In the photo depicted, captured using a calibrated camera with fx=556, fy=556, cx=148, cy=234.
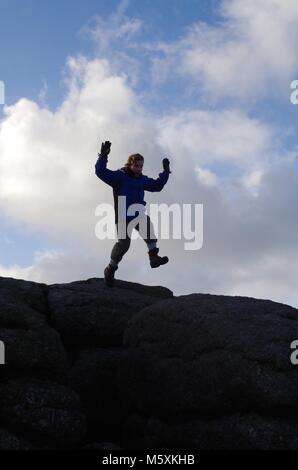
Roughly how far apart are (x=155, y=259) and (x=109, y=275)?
2.13 m

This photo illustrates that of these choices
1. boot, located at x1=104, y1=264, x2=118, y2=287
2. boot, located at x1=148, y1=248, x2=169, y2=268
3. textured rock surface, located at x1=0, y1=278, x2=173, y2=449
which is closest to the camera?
textured rock surface, located at x1=0, y1=278, x2=173, y2=449

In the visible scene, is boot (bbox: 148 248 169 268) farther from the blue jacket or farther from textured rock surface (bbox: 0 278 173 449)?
textured rock surface (bbox: 0 278 173 449)

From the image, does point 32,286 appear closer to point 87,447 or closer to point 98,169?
point 98,169

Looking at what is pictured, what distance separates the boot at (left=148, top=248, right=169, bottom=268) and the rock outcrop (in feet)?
9.59

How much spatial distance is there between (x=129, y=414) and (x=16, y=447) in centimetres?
400

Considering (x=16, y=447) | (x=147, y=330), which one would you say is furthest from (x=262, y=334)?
(x=16, y=447)

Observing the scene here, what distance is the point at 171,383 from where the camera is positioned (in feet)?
39.6

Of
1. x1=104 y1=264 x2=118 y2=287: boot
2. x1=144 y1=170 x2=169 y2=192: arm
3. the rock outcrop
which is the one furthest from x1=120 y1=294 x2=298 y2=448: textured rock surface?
x1=144 y1=170 x2=169 y2=192: arm

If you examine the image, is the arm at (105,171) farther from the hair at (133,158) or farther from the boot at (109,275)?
the boot at (109,275)

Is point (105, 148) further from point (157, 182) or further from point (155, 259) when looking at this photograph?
point (155, 259)

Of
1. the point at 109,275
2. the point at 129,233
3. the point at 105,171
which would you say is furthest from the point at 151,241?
the point at 105,171

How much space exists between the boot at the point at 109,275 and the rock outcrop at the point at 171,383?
4.22m

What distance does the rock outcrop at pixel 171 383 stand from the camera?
10.4 metres

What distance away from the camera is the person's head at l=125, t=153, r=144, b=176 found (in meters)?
17.0
